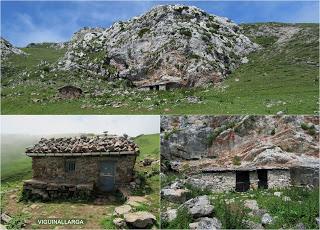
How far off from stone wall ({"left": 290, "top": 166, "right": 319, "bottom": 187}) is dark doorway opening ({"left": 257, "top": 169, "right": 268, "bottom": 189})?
1375 millimetres

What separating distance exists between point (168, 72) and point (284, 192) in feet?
114

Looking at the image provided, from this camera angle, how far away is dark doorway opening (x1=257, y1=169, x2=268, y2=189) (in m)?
24.6

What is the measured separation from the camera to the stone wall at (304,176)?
23786mm

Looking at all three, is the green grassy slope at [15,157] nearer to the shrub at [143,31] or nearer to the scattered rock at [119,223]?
the scattered rock at [119,223]

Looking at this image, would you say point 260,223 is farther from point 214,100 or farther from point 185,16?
point 185,16

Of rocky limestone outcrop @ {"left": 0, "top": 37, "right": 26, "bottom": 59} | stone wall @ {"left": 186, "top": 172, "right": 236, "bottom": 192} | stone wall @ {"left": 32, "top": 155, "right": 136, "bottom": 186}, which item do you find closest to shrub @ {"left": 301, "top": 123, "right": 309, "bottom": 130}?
stone wall @ {"left": 186, "top": 172, "right": 236, "bottom": 192}

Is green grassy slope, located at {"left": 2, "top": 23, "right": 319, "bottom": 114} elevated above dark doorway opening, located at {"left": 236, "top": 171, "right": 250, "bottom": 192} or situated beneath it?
elevated above

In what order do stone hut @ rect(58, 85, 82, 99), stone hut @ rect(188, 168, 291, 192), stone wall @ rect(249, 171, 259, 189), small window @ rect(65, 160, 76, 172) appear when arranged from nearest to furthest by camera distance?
stone hut @ rect(188, 168, 291, 192)
small window @ rect(65, 160, 76, 172)
stone wall @ rect(249, 171, 259, 189)
stone hut @ rect(58, 85, 82, 99)

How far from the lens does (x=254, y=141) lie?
24.5 meters

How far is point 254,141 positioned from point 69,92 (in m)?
27.1

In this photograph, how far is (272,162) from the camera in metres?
24.5

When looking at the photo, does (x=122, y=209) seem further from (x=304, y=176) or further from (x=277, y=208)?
(x=304, y=176)

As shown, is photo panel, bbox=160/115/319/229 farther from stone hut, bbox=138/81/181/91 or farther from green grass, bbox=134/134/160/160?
stone hut, bbox=138/81/181/91

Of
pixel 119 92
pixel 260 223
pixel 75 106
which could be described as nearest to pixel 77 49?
pixel 119 92
